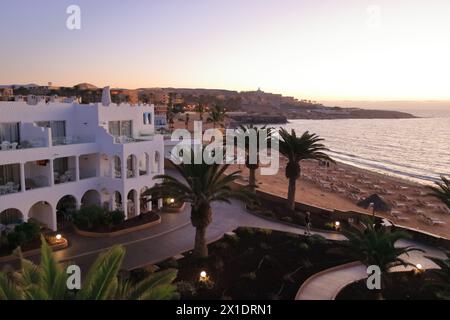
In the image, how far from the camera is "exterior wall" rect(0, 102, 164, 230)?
18.2 m

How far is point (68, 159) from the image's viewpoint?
21.0m

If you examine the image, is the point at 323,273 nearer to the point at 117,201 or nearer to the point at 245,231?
the point at 245,231

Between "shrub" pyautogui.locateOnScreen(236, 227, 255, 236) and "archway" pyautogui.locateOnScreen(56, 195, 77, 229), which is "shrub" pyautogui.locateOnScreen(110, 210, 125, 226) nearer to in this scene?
"archway" pyautogui.locateOnScreen(56, 195, 77, 229)

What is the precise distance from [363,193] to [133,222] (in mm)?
25395

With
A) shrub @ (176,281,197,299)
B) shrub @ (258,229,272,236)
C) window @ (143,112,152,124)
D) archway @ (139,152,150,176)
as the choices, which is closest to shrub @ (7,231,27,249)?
shrub @ (176,281,197,299)

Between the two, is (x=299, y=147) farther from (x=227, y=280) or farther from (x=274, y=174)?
(x=274, y=174)

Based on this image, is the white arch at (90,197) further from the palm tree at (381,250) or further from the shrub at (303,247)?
the palm tree at (381,250)

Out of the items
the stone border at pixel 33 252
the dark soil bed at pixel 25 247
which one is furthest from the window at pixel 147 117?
the dark soil bed at pixel 25 247

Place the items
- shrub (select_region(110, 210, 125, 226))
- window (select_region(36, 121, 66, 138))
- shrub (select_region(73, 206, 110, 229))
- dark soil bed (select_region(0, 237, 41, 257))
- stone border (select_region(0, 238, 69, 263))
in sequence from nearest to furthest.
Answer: stone border (select_region(0, 238, 69, 263))
dark soil bed (select_region(0, 237, 41, 257))
shrub (select_region(73, 206, 110, 229))
shrub (select_region(110, 210, 125, 226))
window (select_region(36, 121, 66, 138))

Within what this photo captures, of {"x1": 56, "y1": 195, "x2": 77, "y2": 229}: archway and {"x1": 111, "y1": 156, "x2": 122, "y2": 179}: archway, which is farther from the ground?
{"x1": 111, "y1": 156, "x2": 122, "y2": 179}: archway

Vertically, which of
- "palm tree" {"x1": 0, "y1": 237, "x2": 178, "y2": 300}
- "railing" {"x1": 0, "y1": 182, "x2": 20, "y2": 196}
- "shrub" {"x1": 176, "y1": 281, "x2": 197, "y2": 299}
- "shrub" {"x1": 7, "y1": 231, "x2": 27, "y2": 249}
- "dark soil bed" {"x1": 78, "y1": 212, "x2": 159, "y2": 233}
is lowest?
"shrub" {"x1": 176, "y1": 281, "x2": 197, "y2": 299}

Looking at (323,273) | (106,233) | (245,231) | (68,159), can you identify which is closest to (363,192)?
(245,231)
